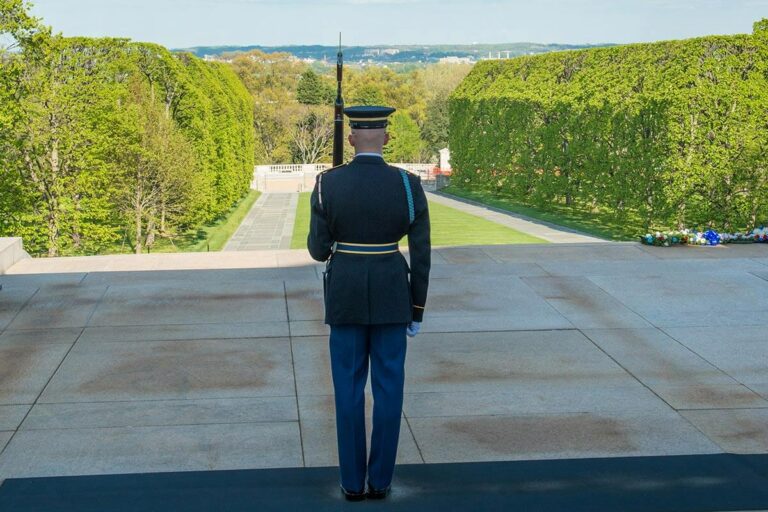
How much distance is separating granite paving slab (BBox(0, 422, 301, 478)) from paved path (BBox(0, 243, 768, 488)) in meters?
0.01

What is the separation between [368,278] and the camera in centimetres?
368

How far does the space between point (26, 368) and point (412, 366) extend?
225cm

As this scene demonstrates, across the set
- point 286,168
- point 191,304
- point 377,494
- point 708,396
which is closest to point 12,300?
point 191,304

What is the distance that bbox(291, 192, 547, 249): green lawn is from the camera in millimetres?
24719

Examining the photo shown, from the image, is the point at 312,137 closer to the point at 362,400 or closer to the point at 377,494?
the point at 362,400

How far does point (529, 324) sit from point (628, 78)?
928 inches

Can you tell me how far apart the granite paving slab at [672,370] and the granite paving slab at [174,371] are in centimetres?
201

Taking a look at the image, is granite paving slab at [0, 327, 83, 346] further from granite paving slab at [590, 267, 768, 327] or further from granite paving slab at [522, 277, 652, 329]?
granite paving slab at [590, 267, 768, 327]

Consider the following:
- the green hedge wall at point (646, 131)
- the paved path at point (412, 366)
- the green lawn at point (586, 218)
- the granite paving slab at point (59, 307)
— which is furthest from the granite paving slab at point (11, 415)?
the green lawn at point (586, 218)

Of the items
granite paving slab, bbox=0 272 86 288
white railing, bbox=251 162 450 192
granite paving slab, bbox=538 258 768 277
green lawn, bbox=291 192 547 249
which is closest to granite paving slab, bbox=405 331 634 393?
granite paving slab, bbox=538 258 768 277

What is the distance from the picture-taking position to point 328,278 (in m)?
3.79

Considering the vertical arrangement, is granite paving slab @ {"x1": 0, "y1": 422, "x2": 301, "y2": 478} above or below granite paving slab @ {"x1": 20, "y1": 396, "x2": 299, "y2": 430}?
above

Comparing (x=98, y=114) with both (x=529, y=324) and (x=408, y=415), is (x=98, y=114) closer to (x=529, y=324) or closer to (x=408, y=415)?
(x=529, y=324)

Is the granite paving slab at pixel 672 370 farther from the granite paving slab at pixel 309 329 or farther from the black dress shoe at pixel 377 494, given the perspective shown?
the black dress shoe at pixel 377 494
